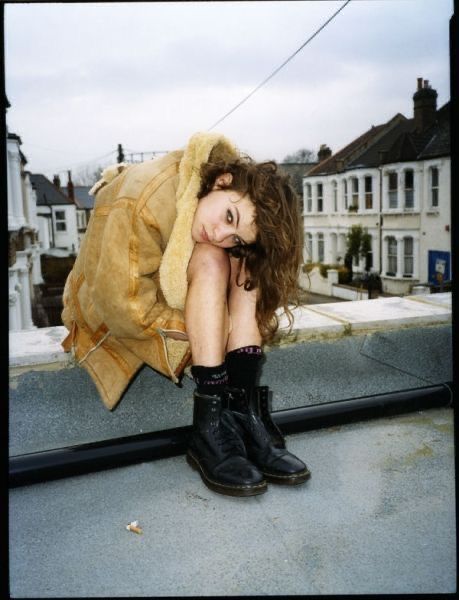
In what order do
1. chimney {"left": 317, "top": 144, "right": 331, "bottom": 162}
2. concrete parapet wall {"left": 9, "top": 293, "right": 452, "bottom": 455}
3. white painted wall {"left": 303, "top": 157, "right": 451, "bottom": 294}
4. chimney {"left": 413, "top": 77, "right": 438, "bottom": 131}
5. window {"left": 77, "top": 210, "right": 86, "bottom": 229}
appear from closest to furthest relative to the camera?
concrete parapet wall {"left": 9, "top": 293, "right": 452, "bottom": 455} < white painted wall {"left": 303, "top": 157, "right": 451, "bottom": 294} < chimney {"left": 413, "top": 77, "right": 438, "bottom": 131} < chimney {"left": 317, "top": 144, "right": 331, "bottom": 162} < window {"left": 77, "top": 210, "right": 86, "bottom": 229}

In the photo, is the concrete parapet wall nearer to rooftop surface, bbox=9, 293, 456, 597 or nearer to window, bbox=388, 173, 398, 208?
rooftop surface, bbox=9, 293, 456, 597

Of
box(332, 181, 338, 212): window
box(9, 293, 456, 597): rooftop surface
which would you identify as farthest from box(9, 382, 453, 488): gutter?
box(332, 181, 338, 212): window

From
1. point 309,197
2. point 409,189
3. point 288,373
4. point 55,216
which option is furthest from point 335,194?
point 288,373

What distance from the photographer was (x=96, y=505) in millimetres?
1150

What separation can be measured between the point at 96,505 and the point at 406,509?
25.7 inches

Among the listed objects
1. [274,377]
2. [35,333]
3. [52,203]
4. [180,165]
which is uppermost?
[52,203]

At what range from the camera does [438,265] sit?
16.4 m

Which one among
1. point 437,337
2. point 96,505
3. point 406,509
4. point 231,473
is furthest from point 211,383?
point 437,337

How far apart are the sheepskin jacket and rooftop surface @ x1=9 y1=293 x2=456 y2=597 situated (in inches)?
5.5

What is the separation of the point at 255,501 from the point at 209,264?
0.54 metres

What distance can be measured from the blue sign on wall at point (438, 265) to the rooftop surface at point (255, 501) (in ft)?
48.2

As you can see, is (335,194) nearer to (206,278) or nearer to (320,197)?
(320,197)

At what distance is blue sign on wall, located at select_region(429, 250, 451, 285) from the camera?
15.9 meters

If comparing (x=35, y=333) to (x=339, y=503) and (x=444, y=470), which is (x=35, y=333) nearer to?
(x=339, y=503)
